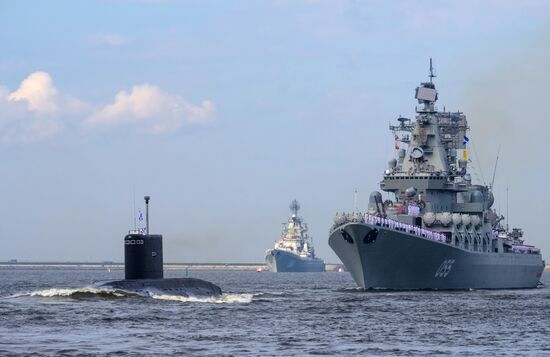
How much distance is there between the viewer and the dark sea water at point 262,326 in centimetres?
4125

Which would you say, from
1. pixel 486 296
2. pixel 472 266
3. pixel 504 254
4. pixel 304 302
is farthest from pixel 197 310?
pixel 504 254

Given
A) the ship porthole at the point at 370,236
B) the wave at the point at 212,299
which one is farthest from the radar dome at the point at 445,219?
the wave at the point at 212,299

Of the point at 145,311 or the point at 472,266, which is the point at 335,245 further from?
the point at 145,311

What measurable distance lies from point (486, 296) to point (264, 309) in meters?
25.6

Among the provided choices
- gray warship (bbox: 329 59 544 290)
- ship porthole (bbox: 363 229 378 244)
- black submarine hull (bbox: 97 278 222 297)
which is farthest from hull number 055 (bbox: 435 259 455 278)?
black submarine hull (bbox: 97 278 222 297)

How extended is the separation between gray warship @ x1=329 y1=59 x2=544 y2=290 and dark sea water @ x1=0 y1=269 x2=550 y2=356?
40.3 ft

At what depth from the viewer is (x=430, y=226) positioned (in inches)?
3563

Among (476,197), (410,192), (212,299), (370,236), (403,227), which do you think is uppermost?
(410,192)

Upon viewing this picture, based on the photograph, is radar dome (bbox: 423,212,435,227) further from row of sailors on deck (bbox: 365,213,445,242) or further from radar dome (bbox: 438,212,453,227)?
row of sailors on deck (bbox: 365,213,445,242)

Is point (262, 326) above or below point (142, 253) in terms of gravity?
below

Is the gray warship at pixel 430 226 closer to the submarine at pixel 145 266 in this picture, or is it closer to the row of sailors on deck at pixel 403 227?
the row of sailors on deck at pixel 403 227

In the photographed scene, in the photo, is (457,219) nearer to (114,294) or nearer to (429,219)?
(429,219)

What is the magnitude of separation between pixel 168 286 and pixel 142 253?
256 centimetres

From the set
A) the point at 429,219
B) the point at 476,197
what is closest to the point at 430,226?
the point at 429,219
